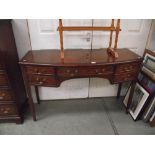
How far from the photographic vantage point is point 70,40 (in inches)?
65.9

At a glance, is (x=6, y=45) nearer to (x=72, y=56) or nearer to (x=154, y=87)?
(x=72, y=56)

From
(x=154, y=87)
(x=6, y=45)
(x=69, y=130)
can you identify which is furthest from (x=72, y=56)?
(x=154, y=87)

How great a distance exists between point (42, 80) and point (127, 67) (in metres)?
0.87

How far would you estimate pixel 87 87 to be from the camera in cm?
201

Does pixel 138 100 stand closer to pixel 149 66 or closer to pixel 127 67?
pixel 149 66

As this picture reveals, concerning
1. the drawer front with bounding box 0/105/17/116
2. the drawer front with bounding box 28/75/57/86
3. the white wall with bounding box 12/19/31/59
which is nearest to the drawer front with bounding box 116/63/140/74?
the drawer front with bounding box 28/75/57/86

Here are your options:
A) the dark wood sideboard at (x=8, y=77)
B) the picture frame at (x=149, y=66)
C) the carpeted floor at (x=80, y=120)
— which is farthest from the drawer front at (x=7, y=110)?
the picture frame at (x=149, y=66)

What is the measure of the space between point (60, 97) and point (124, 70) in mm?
990

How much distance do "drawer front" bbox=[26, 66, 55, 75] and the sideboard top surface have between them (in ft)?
0.15

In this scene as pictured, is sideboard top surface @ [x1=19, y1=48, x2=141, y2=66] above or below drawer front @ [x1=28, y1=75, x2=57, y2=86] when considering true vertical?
above

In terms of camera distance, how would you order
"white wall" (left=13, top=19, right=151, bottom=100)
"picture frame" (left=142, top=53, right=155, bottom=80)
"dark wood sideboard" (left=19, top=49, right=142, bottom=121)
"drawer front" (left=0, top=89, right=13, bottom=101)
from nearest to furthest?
1. "dark wood sideboard" (left=19, top=49, right=142, bottom=121)
2. "drawer front" (left=0, top=89, right=13, bottom=101)
3. "white wall" (left=13, top=19, right=151, bottom=100)
4. "picture frame" (left=142, top=53, right=155, bottom=80)

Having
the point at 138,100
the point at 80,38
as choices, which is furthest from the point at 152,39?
the point at 80,38

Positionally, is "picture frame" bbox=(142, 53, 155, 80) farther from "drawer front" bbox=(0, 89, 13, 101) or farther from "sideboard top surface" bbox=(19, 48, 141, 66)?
"drawer front" bbox=(0, 89, 13, 101)

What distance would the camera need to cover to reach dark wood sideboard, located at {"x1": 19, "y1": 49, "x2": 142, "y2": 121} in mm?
1338
